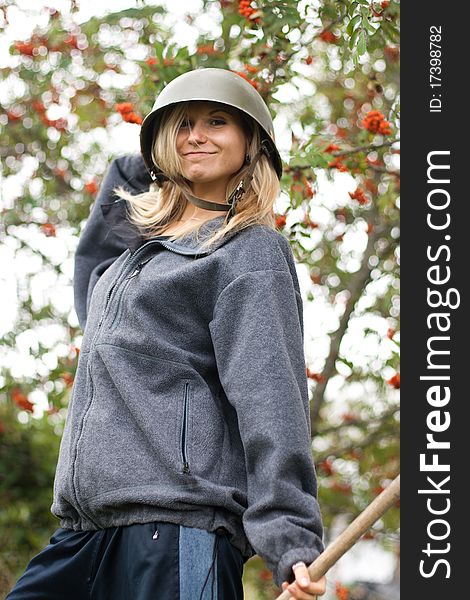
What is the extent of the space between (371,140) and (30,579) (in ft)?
6.95

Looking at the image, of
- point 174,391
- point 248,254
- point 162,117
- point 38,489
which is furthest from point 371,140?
point 38,489

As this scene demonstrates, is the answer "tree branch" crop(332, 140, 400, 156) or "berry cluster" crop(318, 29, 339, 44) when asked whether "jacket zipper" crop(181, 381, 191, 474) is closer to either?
Answer: "tree branch" crop(332, 140, 400, 156)

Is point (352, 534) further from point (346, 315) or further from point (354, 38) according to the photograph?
point (346, 315)

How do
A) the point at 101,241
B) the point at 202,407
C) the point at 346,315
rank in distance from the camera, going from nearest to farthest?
1. the point at 202,407
2. the point at 101,241
3. the point at 346,315

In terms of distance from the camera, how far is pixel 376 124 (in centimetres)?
366

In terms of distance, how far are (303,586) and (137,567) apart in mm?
403

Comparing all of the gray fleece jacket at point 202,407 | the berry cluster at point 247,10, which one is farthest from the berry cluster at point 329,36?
the gray fleece jacket at point 202,407

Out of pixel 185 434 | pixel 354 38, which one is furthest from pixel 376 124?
pixel 185 434

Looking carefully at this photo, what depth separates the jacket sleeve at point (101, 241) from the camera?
2.95 m

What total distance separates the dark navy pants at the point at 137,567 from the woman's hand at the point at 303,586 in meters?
0.23

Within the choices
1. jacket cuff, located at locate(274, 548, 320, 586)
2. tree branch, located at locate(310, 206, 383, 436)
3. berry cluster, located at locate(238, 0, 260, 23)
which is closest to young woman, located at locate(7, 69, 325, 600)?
jacket cuff, located at locate(274, 548, 320, 586)

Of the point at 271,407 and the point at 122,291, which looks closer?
the point at 271,407

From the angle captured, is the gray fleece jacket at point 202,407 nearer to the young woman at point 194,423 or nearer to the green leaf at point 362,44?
the young woman at point 194,423

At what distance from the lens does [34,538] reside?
611cm
